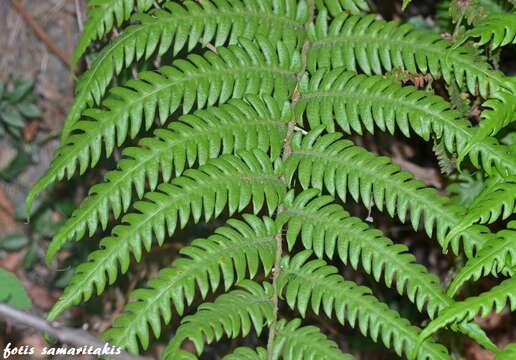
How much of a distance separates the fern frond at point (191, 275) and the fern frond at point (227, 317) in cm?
4

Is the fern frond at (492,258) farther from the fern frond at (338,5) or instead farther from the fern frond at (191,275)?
the fern frond at (338,5)

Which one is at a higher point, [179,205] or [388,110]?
[388,110]

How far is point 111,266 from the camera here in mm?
1758

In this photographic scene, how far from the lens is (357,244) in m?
1.82

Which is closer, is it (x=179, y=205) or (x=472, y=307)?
(x=472, y=307)

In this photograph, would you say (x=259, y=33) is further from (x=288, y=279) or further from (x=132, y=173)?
(x=288, y=279)

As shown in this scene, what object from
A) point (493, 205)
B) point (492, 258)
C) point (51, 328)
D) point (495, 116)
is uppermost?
point (495, 116)

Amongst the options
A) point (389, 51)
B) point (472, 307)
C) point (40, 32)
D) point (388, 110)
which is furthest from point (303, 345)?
point (40, 32)

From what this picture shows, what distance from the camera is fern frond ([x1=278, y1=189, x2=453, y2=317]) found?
175 cm

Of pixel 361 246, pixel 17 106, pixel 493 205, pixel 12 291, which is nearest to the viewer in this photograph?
pixel 493 205

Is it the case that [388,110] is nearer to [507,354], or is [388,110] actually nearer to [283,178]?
[283,178]

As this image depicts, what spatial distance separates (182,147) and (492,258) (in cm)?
82

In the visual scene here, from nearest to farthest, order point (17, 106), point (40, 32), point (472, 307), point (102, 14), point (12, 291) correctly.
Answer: point (472, 307), point (102, 14), point (12, 291), point (17, 106), point (40, 32)

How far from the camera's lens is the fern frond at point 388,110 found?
1824 mm
